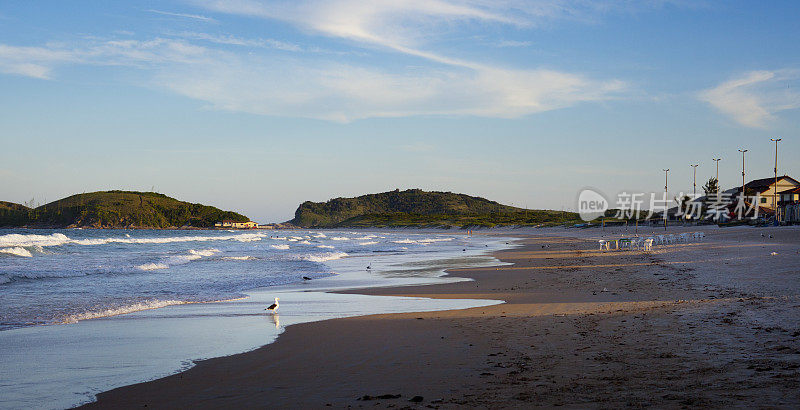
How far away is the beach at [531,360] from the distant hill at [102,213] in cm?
17717

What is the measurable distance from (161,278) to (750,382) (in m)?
19.3

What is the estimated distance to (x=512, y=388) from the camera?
5441 mm

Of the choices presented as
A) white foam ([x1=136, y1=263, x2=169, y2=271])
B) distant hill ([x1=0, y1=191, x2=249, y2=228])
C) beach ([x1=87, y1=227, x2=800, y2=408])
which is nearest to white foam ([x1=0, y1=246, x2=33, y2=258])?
white foam ([x1=136, y1=263, x2=169, y2=271])

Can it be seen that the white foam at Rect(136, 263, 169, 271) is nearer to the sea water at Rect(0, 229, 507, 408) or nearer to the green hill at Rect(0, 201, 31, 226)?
the sea water at Rect(0, 229, 507, 408)

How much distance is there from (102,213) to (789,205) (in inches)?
6664

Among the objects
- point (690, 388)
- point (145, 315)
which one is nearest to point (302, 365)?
point (690, 388)

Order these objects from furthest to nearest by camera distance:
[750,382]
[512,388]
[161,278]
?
[161,278]
[512,388]
[750,382]

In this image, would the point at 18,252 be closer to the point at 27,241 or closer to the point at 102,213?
the point at 27,241

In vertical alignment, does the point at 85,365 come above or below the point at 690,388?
below

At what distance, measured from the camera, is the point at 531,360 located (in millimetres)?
6664

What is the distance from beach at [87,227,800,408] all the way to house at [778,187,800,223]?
6594cm

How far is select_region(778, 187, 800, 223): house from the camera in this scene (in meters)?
66.1

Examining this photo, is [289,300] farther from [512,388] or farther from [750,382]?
[750,382]

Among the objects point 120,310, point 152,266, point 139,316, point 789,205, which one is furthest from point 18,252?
point 789,205
